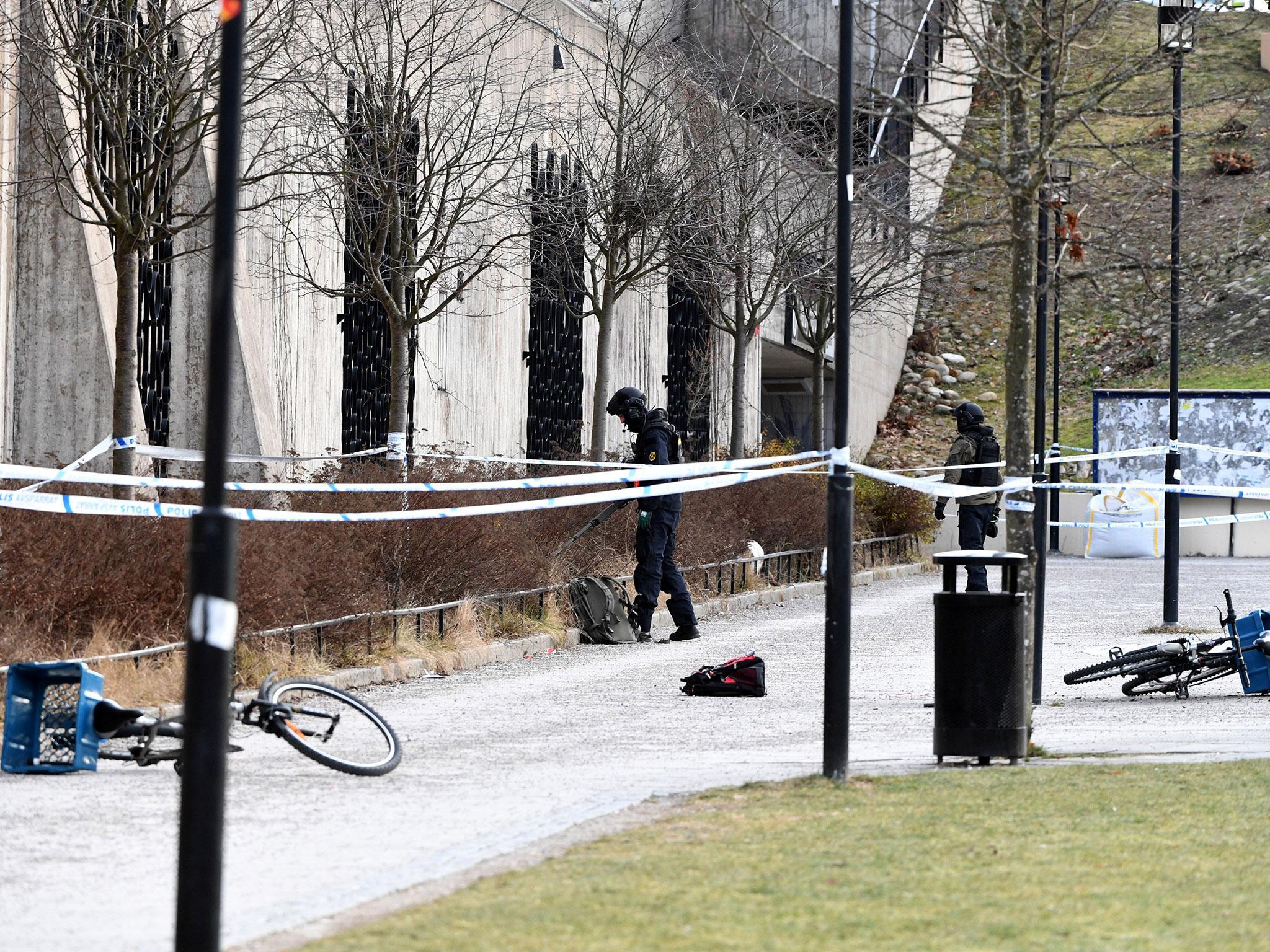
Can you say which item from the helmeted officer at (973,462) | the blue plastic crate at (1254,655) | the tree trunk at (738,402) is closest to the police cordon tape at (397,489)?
the blue plastic crate at (1254,655)

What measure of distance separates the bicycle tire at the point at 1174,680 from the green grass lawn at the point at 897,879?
4.14 metres

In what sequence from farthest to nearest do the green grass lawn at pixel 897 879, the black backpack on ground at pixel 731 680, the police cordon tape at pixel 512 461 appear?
the police cordon tape at pixel 512 461, the black backpack on ground at pixel 731 680, the green grass lawn at pixel 897 879

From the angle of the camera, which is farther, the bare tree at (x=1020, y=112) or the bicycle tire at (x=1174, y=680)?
the bicycle tire at (x=1174, y=680)

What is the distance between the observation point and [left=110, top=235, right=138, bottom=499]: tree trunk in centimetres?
1191

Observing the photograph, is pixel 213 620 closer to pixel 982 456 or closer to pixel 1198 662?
pixel 1198 662

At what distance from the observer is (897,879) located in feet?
18.2

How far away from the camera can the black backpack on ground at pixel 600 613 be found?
15383 mm

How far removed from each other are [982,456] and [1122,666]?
5.21m

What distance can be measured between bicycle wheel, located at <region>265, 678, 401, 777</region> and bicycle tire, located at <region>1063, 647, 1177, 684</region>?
532 cm

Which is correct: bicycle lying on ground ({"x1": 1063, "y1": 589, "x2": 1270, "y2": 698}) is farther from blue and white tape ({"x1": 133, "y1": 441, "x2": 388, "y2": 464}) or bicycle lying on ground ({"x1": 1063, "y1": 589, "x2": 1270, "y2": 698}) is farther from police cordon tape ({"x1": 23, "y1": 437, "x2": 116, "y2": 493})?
police cordon tape ({"x1": 23, "y1": 437, "x2": 116, "y2": 493})

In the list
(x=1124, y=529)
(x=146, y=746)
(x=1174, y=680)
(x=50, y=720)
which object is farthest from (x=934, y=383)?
(x=146, y=746)

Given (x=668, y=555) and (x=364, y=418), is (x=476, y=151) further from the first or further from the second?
(x=668, y=555)

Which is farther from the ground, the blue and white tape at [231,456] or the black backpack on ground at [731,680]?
the blue and white tape at [231,456]

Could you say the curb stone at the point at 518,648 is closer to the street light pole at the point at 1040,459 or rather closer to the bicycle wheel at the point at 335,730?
the bicycle wheel at the point at 335,730
